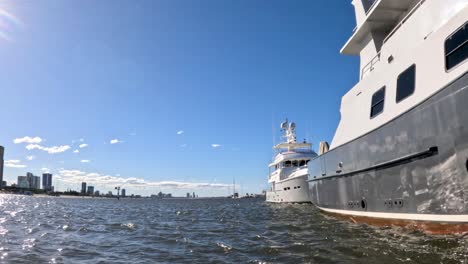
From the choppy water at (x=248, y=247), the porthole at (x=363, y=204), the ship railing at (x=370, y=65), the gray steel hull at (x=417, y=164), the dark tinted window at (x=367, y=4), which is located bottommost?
the choppy water at (x=248, y=247)

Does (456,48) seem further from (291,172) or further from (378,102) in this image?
(291,172)

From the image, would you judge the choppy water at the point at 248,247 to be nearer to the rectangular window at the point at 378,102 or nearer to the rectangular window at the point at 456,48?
the rectangular window at the point at 378,102

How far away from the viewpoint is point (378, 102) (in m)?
10.7

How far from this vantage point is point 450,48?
24.9 ft

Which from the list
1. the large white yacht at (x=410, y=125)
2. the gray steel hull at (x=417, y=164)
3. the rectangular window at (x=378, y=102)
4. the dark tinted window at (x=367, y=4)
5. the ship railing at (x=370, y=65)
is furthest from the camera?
the dark tinted window at (x=367, y=4)

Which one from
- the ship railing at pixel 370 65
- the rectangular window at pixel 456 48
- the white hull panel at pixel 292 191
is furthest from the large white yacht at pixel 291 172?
the rectangular window at pixel 456 48

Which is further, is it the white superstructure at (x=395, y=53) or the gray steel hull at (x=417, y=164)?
the white superstructure at (x=395, y=53)

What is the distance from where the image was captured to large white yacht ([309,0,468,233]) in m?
7.11

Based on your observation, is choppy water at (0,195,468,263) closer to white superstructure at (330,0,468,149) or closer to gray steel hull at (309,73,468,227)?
gray steel hull at (309,73,468,227)

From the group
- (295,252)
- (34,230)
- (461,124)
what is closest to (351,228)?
(295,252)

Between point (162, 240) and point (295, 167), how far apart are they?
88.6ft

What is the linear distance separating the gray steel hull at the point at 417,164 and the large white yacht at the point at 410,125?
0.02 m

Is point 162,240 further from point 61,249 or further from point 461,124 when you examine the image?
point 461,124

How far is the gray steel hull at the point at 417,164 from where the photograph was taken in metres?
6.92
